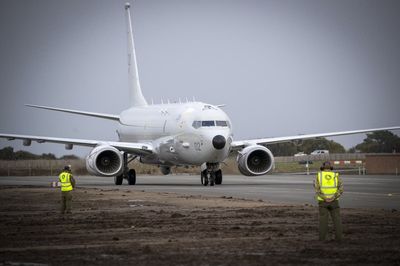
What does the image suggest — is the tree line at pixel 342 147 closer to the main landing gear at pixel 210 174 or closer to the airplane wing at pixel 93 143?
the airplane wing at pixel 93 143

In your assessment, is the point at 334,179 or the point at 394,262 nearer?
the point at 394,262

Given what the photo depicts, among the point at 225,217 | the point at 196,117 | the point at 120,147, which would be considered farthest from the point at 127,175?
the point at 225,217

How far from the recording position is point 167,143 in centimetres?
4822

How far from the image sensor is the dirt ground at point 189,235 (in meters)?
16.0

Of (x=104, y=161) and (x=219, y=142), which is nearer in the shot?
(x=219, y=142)

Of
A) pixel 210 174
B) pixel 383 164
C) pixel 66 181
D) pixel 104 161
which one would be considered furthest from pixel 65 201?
pixel 383 164

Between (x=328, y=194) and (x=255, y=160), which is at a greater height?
(x=255, y=160)

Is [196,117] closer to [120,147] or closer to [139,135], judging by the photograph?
[120,147]

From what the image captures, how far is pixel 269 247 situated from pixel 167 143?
3102 centimetres

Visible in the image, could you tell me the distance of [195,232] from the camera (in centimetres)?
2044

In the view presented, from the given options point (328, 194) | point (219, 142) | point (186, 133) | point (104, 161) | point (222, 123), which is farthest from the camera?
point (104, 161)

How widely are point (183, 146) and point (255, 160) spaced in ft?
13.2

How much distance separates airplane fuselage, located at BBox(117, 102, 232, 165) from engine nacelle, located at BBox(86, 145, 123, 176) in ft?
9.98

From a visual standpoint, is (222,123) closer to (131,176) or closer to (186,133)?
(186,133)
